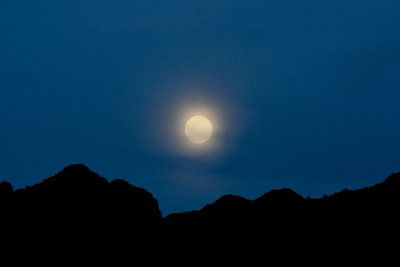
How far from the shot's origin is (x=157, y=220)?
197ft

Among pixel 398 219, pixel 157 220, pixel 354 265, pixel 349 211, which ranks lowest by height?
pixel 354 265

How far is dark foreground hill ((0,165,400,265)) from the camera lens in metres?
48.8

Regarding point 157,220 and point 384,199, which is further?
point 157,220

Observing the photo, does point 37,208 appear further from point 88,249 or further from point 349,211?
point 349,211

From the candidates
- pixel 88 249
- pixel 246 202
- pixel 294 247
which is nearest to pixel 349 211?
pixel 294 247

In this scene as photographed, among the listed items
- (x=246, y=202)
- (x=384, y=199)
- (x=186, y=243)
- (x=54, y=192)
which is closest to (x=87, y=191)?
(x=54, y=192)

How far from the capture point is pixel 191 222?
213 feet

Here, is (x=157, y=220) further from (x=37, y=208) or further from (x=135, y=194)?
(x=37, y=208)

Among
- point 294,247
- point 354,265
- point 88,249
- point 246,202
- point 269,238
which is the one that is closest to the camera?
point 354,265

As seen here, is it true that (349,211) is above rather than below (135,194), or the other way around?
below

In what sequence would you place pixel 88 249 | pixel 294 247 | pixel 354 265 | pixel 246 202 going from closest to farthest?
1. pixel 354 265
2. pixel 88 249
3. pixel 294 247
4. pixel 246 202

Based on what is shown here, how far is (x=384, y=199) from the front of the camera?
5225 cm

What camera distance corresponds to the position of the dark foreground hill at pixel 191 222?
4875 cm

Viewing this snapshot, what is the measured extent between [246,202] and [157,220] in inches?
608
